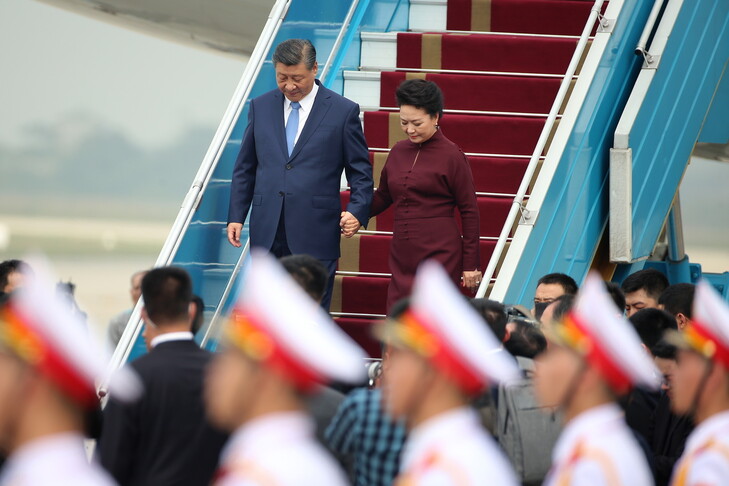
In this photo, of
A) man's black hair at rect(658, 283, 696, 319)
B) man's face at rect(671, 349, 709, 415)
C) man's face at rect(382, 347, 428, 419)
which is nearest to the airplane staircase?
man's black hair at rect(658, 283, 696, 319)

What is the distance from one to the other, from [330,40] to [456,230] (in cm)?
197

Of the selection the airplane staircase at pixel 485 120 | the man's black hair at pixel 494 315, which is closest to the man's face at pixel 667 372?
the man's black hair at pixel 494 315

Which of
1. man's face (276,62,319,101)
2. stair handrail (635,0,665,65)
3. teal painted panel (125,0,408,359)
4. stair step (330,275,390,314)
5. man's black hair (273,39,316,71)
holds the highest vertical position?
stair handrail (635,0,665,65)

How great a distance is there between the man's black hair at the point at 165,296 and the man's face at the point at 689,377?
4.36 feet

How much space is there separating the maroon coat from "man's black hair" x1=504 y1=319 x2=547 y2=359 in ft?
4.17

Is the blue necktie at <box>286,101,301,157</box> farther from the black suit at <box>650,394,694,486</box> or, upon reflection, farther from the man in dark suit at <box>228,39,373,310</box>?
the black suit at <box>650,394,694,486</box>

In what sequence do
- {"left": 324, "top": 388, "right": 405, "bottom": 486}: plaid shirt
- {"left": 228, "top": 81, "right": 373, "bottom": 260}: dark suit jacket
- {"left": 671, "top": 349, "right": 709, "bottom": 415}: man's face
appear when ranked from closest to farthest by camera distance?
1. {"left": 671, "top": 349, "right": 709, "bottom": 415}: man's face
2. {"left": 324, "top": 388, "right": 405, "bottom": 486}: plaid shirt
3. {"left": 228, "top": 81, "right": 373, "bottom": 260}: dark suit jacket

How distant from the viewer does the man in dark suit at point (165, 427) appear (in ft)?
9.75

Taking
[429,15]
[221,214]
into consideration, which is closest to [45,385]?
[221,214]

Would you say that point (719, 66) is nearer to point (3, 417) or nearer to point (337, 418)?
point (337, 418)

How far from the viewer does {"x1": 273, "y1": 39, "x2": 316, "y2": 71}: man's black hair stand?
16.1 feet

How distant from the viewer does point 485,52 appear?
7004 mm

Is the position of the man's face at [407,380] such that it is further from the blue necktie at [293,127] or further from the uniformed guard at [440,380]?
the blue necktie at [293,127]

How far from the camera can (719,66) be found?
712 centimetres
